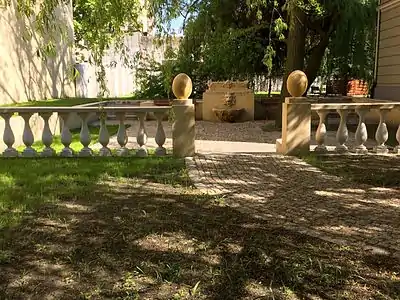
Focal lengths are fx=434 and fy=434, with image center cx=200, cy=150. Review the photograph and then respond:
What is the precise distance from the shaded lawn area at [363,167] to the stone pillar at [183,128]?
62.8 inches

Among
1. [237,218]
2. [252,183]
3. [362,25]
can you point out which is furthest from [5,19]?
[362,25]

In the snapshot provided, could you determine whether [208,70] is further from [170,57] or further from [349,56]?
[170,57]

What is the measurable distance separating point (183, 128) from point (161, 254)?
314 cm

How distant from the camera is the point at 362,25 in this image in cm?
1230

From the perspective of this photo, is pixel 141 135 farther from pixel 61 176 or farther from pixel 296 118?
pixel 296 118

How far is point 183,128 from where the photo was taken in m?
5.87

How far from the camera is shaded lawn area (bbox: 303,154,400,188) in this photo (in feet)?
15.8

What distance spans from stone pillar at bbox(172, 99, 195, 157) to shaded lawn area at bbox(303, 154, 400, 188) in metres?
1.60

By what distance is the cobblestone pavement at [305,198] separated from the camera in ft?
10.8

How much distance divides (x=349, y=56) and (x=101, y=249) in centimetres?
1225

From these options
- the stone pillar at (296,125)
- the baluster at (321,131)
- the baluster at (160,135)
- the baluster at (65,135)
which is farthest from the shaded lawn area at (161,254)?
the baluster at (321,131)

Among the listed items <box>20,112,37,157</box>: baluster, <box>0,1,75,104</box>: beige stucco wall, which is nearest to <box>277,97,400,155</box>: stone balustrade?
<box>20,112,37,157</box>: baluster

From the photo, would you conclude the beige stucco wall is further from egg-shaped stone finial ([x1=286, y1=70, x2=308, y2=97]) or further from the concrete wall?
the concrete wall

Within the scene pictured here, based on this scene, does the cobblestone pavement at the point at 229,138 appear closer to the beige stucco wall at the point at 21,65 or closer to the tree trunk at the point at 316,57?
the tree trunk at the point at 316,57
